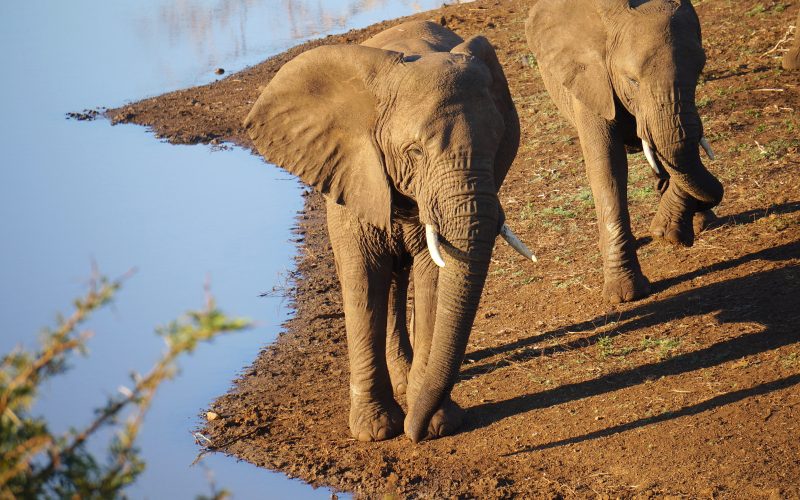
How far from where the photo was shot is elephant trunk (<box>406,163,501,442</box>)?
551 centimetres

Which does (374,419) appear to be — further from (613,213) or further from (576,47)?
(576,47)

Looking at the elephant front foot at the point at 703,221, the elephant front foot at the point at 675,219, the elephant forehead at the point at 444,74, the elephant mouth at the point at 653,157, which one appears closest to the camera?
the elephant forehead at the point at 444,74

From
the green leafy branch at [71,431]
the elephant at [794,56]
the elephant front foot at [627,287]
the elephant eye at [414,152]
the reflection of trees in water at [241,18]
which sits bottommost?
the reflection of trees in water at [241,18]

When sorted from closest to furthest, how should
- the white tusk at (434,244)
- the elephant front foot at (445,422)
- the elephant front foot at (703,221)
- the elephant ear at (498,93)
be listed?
the white tusk at (434,244) → the elephant ear at (498,93) → the elephant front foot at (445,422) → the elephant front foot at (703,221)

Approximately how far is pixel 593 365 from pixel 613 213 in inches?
51.6

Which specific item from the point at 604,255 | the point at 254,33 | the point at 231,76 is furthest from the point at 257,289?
the point at 254,33

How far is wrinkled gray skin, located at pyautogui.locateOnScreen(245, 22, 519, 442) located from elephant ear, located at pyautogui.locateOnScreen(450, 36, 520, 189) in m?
0.01

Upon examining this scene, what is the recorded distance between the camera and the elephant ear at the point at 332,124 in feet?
19.5

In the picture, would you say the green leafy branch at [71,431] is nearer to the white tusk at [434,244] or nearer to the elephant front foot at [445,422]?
the white tusk at [434,244]

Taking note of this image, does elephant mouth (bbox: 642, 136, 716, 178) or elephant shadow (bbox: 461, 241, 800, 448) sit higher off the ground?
elephant mouth (bbox: 642, 136, 716, 178)

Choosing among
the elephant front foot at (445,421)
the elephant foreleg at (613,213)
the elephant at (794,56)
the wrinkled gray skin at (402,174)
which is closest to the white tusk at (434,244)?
the wrinkled gray skin at (402,174)

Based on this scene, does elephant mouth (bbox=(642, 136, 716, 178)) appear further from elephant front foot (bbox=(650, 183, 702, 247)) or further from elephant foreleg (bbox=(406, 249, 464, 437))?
elephant foreleg (bbox=(406, 249, 464, 437))

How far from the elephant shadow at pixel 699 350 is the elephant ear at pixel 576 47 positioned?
1428 mm

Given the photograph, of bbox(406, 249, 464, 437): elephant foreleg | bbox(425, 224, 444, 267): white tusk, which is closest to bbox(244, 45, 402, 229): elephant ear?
bbox(425, 224, 444, 267): white tusk
